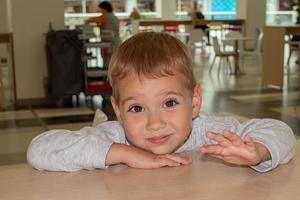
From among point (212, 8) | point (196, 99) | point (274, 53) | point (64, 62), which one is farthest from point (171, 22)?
point (196, 99)

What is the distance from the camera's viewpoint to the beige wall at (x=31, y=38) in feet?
21.5

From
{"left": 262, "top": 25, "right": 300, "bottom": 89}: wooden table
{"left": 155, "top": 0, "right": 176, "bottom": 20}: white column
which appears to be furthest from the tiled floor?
{"left": 155, "top": 0, "right": 176, "bottom": 20}: white column

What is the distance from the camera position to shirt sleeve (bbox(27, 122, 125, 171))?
99 cm

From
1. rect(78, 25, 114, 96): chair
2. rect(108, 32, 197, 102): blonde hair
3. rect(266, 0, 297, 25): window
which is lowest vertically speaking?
rect(78, 25, 114, 96): chair

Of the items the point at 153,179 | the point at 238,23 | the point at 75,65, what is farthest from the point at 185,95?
the point at 238,23

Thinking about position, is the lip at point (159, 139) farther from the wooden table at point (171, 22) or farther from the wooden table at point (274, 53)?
the wooden table at point (171, 22)

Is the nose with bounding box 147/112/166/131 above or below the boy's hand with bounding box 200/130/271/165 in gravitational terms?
above

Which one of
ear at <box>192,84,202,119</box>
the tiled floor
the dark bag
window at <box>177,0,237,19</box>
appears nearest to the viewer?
ear at <box>192,84,202,119</box>

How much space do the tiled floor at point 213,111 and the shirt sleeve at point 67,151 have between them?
111 inches

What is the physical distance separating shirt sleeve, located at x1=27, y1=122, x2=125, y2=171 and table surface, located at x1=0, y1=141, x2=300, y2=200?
18 millimetres

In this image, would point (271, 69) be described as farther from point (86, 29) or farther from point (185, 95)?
point (185, 95)

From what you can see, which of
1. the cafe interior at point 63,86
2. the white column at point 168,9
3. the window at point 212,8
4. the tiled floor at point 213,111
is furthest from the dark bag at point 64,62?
the window at point 212,8

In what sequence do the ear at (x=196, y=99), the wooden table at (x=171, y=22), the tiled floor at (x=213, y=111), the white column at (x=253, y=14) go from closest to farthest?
the ear at (x=196, y=99)
the tiled floor at (x=213, y=111)
the wooden table at (x=171, y=22)
the white column at (x=253, y=14)

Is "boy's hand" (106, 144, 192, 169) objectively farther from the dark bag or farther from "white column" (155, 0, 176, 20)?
"white column" (155, 0, 176, 20)
